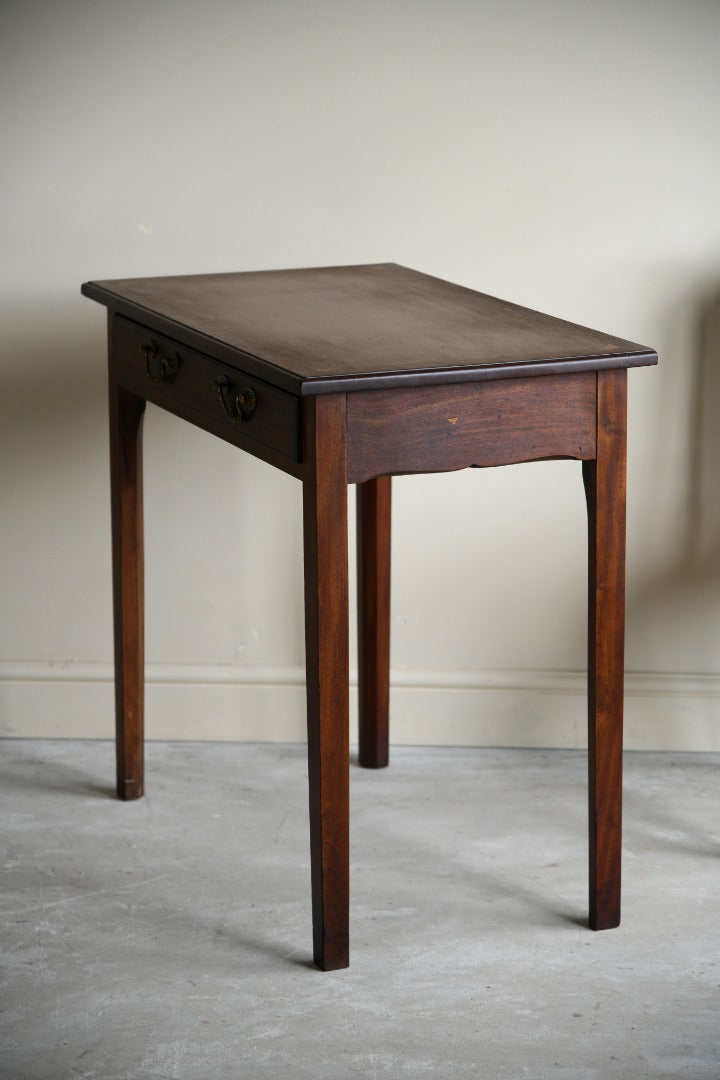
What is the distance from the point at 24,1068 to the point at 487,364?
3.54ft

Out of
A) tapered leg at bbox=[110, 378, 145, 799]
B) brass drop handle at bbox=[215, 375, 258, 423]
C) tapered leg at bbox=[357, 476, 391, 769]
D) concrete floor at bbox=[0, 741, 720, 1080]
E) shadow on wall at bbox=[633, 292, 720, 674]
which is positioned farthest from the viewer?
shadow on wall at bbox=[633, 292, 720, 674]

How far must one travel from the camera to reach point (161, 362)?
7.80 ft

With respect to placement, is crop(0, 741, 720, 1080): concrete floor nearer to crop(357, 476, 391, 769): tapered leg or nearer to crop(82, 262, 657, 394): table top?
crop(357, 476, 391, 769): tapered leg

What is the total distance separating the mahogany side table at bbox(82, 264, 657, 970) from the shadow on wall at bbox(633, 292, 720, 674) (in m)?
0.70

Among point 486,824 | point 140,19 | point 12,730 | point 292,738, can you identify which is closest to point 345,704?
point 486,824

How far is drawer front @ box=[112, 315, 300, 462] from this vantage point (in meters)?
2.03

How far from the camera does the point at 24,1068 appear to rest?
1.90 meters

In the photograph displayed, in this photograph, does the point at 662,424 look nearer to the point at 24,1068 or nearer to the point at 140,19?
the point at 140,19

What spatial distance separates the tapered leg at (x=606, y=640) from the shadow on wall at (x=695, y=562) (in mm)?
860

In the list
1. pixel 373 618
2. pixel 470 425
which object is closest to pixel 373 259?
pixel 373 618

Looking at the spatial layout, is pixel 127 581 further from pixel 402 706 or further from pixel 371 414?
pixel 371 414

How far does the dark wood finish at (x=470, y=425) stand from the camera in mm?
1988

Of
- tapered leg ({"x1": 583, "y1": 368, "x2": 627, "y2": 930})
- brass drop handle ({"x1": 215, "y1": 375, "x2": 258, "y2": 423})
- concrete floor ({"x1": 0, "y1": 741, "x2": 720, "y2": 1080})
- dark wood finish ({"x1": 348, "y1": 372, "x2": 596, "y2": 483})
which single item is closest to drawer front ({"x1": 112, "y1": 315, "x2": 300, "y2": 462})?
brass drop handle ({"x1": 215, "y1": 375, "x2": 258, "y2": 423})

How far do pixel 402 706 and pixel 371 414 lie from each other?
48.7 inches
